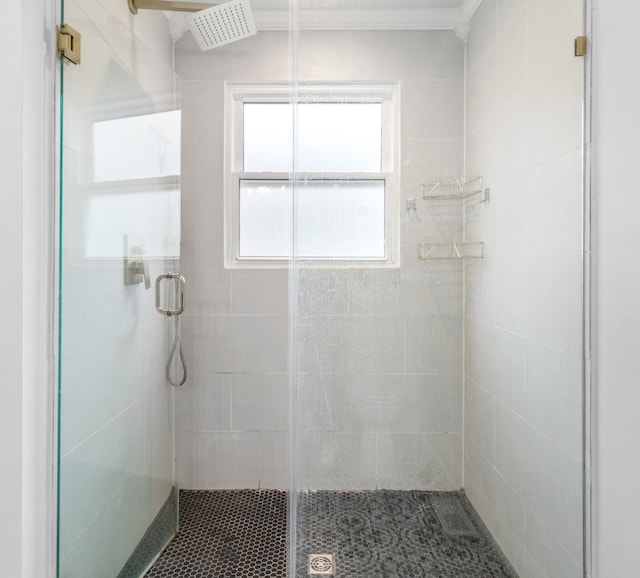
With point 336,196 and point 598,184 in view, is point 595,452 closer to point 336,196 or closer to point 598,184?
point 598,184

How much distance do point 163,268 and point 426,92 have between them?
1115 millimetres

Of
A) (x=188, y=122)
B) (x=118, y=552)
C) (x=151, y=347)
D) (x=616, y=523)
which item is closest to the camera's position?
(x=616, y=523)

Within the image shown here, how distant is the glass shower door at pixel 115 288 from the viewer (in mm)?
1101

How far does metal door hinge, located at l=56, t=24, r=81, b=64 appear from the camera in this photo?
104cm

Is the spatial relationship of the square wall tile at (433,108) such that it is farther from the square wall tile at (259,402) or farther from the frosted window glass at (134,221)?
the square wall tile at (259,402)

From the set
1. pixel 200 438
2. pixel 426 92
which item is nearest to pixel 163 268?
pixel 200 438

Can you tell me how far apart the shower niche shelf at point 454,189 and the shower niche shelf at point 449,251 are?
4.7 inches

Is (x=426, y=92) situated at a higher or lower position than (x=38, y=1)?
lower

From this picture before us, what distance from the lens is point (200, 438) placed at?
1.78 m

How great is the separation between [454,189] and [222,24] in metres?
1.22

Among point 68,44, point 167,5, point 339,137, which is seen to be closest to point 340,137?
point 339,137

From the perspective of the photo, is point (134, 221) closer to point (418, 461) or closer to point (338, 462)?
point (338, 462)

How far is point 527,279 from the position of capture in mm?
1083

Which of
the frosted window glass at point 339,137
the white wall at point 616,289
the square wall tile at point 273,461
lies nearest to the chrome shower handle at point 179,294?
the square wall tile at point 273,461
